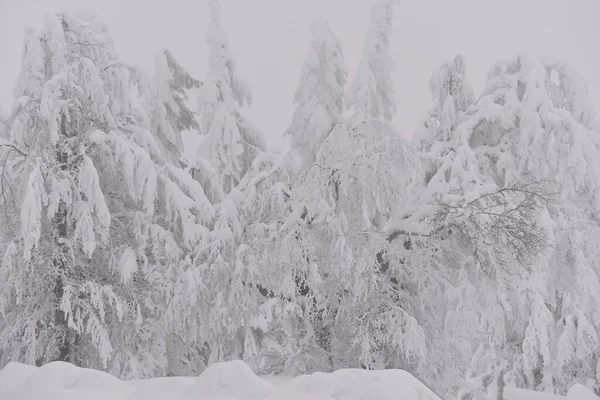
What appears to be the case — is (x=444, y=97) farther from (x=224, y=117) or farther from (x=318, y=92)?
(x=224, y=117)

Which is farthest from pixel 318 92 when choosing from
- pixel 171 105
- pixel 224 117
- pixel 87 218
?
pixel 87 218

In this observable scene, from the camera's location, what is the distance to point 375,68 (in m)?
17.1

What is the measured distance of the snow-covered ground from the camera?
17.2 ft

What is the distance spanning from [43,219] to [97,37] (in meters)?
3.87

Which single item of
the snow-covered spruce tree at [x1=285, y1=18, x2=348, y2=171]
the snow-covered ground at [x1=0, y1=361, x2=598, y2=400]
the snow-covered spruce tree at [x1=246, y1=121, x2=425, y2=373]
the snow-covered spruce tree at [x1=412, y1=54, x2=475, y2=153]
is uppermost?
the snow-covered spruce tree at [x1=285, y1=18, x2=348, y2=171]

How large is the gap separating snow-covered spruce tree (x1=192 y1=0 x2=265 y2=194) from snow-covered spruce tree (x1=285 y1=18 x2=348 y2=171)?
4.61 ft

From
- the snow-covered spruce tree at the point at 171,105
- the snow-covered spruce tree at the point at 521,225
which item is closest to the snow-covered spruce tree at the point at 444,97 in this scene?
the snow-covered spruce tree at the point at 521,225

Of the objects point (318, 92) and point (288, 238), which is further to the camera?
point (318, 92)

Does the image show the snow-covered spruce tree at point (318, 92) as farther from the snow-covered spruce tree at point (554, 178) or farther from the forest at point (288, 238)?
the snow-covered spruce tree at point (554, 178)

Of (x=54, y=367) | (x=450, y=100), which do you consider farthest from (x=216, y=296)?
(x=450, y=100)

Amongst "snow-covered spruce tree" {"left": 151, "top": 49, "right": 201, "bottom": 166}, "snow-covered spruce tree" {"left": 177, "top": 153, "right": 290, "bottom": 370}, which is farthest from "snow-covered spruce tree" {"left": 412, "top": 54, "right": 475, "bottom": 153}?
"snow-covered spruce tree" {"left": 151, "top": 49, "right": 201, "bottom": 166}

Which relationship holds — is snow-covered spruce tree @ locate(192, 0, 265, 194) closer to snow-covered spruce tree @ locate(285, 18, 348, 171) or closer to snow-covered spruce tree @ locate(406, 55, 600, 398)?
snow-covered spruce tree @ locate(285, 18, 348, 171)

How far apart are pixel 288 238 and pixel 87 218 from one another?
3493 mm

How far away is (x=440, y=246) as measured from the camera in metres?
9.79
